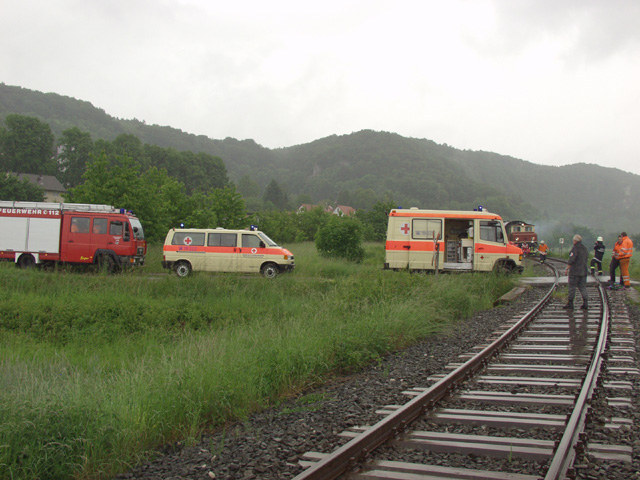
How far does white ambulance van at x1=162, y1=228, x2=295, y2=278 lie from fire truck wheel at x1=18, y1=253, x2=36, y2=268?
19.6ft

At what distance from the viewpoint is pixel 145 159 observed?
95.3 meters

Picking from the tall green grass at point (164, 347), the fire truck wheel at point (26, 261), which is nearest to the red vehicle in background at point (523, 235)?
the tall green grass at point (164, 347)

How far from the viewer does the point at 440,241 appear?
20.6 m

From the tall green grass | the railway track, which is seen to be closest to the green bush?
the tall green grass

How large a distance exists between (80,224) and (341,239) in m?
12.4

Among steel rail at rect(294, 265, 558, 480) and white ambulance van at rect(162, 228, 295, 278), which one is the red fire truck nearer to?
white ambulance van at rect(162, 228, 295, 278)

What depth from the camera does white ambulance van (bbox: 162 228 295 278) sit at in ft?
67.5

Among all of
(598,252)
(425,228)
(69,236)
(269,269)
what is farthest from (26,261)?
(598,252)

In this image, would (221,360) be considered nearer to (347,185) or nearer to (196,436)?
(196,436)

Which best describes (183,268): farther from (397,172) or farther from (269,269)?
(397,172)

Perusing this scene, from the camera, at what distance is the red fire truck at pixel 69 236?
21.3 m

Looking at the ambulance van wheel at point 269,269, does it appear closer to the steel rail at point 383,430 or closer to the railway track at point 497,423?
the railway track at point 497,423

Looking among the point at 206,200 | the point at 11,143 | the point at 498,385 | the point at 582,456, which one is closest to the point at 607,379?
the point at 498,385

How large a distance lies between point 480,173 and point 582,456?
466ft
